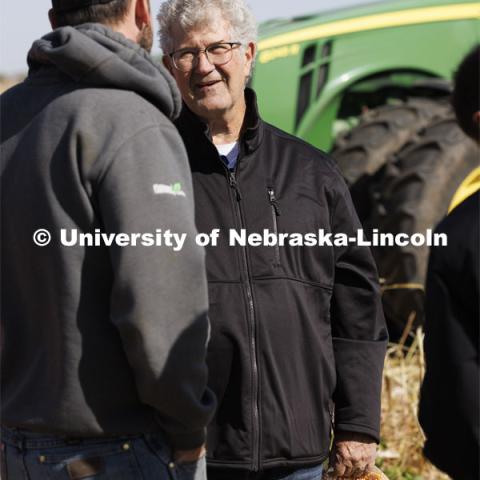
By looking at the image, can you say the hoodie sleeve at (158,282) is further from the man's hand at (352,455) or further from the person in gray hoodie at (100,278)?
the man's hand at (352,455)

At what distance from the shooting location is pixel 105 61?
2613 mm

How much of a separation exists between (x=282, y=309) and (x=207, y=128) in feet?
1.92

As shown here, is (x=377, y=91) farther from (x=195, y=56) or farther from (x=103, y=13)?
(x=103, y=13)

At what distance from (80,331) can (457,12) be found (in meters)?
5.04

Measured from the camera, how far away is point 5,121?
273 centimetres

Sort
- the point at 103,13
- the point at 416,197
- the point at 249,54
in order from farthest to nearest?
the point at 416,197
the point at 249,54
the point at 103,13

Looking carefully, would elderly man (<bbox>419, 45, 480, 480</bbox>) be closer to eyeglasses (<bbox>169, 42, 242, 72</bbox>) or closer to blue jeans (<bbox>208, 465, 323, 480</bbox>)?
blue jeans (<bbox>208, 465, 323, 480</bbox>)

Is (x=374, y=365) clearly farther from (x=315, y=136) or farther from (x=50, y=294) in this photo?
(x=315, y=136)

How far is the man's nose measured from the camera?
3357 mm

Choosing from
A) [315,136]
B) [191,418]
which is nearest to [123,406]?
[191,418]

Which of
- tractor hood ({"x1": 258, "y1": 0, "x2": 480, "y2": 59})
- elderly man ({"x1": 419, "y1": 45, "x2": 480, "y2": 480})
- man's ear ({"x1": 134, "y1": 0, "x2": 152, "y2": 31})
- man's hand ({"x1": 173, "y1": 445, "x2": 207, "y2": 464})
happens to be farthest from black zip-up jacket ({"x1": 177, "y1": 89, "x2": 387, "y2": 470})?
tractor hood ({"x1": 258, "y1": 0, "x2": 480, "y2": 59})

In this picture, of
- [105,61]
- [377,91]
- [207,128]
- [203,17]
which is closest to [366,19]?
[377,91]

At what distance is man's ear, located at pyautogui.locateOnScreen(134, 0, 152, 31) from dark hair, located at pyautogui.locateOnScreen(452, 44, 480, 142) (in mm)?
758

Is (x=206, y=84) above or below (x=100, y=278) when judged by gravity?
above
